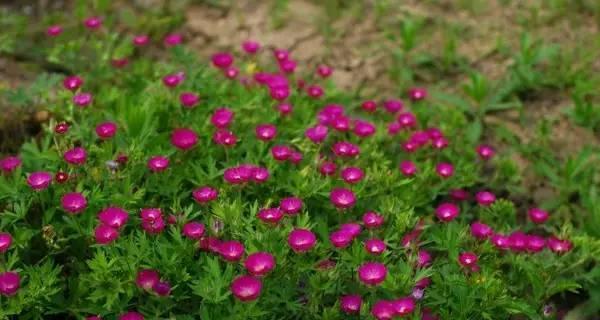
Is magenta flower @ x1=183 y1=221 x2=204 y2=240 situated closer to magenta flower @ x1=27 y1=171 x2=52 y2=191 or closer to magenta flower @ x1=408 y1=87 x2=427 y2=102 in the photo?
magenta flower @ x1=27 y1=171 x2=52 y2=191

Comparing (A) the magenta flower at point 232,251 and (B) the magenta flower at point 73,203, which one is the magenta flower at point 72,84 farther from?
(A) the magenta flower at point 232,251

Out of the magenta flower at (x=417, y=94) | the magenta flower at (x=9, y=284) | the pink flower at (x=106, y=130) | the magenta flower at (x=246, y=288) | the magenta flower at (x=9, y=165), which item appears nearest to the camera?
the magenta flower at (x=246, y=288)

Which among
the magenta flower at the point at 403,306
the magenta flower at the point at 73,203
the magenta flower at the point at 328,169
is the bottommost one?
the magenta flower at the point at 328,169

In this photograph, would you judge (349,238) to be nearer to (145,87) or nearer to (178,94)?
(178,94)

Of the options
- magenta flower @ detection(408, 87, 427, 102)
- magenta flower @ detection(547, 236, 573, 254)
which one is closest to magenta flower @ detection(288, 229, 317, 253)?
magenta flower @ detection(547, 236, 573, 254)

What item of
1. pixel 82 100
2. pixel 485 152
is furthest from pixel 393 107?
pixel 82 100

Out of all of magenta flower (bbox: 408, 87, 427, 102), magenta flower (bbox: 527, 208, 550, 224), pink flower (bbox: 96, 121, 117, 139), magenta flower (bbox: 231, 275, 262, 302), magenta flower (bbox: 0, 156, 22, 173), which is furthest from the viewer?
magenta flower (bbox: 408, 87, 427, 102)

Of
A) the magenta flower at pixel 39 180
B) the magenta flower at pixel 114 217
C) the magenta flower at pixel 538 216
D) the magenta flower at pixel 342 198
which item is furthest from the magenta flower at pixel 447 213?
the magenta flower at pixel 39 180

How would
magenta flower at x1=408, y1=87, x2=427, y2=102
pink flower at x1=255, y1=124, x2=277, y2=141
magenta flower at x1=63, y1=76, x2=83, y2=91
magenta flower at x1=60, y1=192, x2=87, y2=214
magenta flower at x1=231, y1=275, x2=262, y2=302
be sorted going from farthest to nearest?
magenta flower at x1=408, y1=87, x2=427, y2=102
magenta flower at x1=63, y1=76, x2=83, y2=91
pink flower at x1=255, y1=124, x2=277, y2=141
magenta flower at x1=60, y1=192, x2=87, y2=214
magenta flower at x1=231, y1=275, x2=262, y2=302

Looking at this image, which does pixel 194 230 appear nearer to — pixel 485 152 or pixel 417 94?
pixel 485 152
